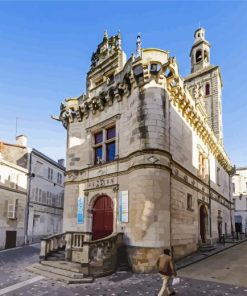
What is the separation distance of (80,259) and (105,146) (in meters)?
5.96

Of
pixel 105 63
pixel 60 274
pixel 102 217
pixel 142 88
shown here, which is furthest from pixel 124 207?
pixel 105 63

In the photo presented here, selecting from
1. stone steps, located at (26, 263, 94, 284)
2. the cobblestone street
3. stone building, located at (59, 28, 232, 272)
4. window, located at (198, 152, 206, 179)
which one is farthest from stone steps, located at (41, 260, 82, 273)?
window, located at (198, 152, 206, 179)

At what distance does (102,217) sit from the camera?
13.8m

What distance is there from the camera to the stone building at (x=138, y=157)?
11.3m

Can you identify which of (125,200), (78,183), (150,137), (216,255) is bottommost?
(216,255)

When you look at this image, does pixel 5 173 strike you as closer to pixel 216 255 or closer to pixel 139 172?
pixel 139 172

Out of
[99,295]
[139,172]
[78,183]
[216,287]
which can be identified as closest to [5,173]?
[78,183]

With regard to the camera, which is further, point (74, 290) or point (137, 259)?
point (137, 259)

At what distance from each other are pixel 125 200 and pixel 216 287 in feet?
16.9

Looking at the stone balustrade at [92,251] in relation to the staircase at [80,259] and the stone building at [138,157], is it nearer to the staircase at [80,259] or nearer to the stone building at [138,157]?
the staircase at [80,259]

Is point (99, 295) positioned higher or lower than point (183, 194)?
lower

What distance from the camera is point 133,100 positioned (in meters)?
12.9

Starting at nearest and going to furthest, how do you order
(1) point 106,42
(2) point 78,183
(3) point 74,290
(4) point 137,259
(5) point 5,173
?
(3) point 74,290
(4) point 137,259
(2) point 78,183
(1) point 106,42
(5) point 5,173

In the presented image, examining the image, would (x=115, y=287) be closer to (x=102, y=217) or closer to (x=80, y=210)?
(x=102, y=217)
